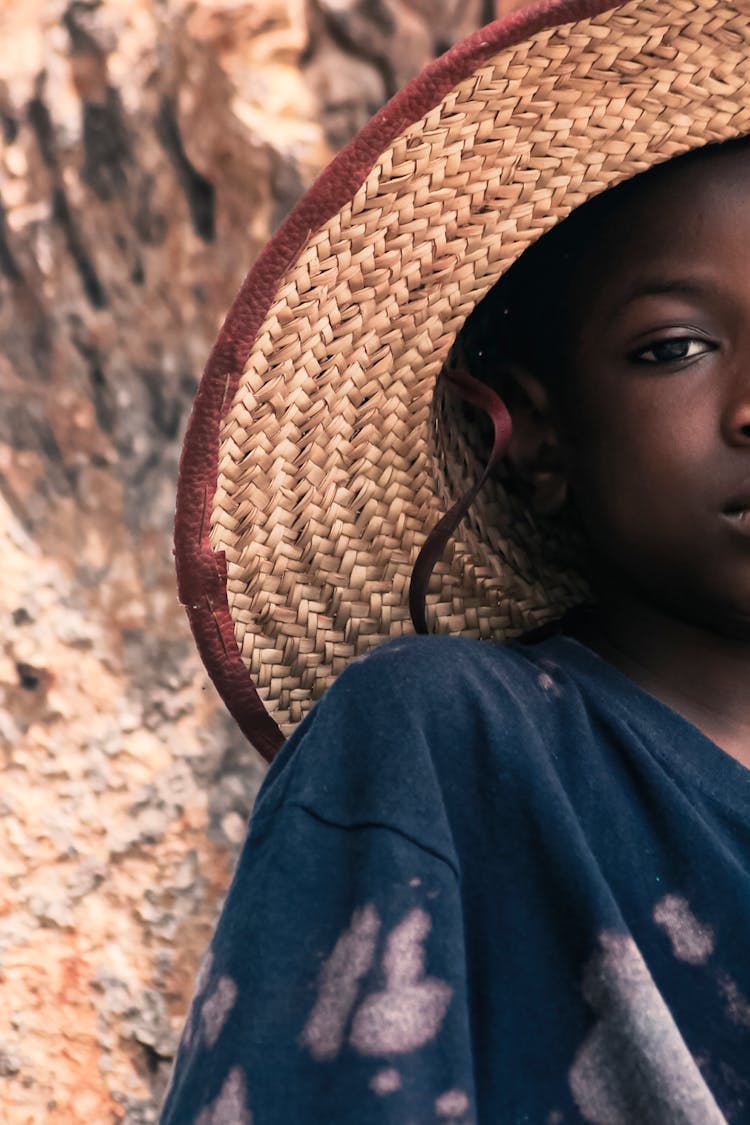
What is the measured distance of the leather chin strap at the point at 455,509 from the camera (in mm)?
1099

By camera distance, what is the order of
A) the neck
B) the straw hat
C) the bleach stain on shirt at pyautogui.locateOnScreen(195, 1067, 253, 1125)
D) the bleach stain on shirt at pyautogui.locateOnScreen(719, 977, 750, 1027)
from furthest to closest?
the neck, the straw hat, the bleach stain on shirt at pyautogui.locateOnScreen(719, 977, 750, 1027), the bleach stain on shirt at pyautogui.locateOnScreen(195, 1067, 253, 1125)

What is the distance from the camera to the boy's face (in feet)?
3.44

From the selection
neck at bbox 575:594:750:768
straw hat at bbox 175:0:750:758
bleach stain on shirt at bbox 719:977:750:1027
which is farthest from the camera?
neck at bbox 575:594:750:768

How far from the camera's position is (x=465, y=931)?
2.75 feet

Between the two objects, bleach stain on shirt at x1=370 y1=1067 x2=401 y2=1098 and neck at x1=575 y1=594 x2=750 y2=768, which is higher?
neck at x1=575 y1=594 x2=750 y2=768

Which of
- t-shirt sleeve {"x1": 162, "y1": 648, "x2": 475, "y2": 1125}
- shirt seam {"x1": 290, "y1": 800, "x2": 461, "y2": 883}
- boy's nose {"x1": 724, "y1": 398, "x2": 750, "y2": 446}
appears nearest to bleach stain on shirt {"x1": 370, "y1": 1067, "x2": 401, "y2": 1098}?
t-shirt sleeve {"x1": 162, "y1": 648, "x2": 475, "y2": 1125}

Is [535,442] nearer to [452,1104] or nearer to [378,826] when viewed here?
[378,826]

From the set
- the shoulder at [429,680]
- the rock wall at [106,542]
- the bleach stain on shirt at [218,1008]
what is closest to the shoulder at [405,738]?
the shoulder at [429,680]

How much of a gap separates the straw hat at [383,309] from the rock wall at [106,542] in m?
0.43

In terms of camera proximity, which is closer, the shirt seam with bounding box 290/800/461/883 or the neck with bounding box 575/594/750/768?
the shirt seam with bounding box 290/800/461/883

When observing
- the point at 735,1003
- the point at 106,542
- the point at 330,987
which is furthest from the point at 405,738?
the point at 106,542

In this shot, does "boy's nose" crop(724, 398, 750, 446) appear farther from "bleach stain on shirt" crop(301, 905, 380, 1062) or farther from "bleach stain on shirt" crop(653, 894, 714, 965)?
"bleach stain on shirt" crop(301, 905, 380, 1062)


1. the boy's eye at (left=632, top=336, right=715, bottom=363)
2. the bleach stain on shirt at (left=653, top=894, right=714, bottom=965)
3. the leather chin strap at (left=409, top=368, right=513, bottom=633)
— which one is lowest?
the bleach stain on shirt at (left=653, top=894, right=714, bottom=965)

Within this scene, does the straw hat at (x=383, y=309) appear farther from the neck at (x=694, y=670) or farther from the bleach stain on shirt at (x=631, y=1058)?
the bleach stain on shirt at (x=631, y=1058)
